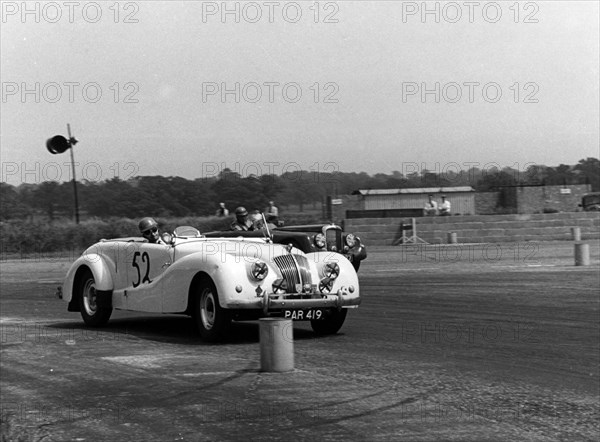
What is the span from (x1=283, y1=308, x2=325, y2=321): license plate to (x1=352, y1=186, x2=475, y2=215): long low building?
28.2m

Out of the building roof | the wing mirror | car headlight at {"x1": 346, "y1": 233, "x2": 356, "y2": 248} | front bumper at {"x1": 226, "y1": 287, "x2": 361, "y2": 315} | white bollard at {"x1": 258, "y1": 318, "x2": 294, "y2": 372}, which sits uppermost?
the building roof

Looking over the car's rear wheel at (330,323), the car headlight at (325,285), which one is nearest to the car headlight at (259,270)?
the car headlight at (325,285)

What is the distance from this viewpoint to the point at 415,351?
9.25 meters

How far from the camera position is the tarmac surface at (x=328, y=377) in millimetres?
6016

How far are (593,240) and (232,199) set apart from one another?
2094cm

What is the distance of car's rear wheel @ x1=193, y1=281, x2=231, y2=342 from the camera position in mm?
9516

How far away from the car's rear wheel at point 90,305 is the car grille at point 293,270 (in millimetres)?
2725

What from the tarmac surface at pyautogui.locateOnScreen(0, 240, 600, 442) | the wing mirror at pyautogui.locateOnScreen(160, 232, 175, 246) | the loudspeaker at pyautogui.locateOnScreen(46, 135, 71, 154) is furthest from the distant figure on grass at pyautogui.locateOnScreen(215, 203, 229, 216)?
the wing mirror at pyautogui.locateOnScreen(160, 232, 175, 246)

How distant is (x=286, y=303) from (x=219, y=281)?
761 millimetres

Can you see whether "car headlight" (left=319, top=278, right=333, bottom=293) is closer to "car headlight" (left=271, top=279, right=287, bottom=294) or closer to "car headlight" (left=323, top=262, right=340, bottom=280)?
"car headlight" (left=323, top=262, right=340, bottom=280)

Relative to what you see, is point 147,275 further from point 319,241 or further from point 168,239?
point 319,241


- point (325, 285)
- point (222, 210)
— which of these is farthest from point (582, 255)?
point (325, 285)

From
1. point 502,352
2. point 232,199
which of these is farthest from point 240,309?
point 232,199

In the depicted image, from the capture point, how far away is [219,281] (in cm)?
946
